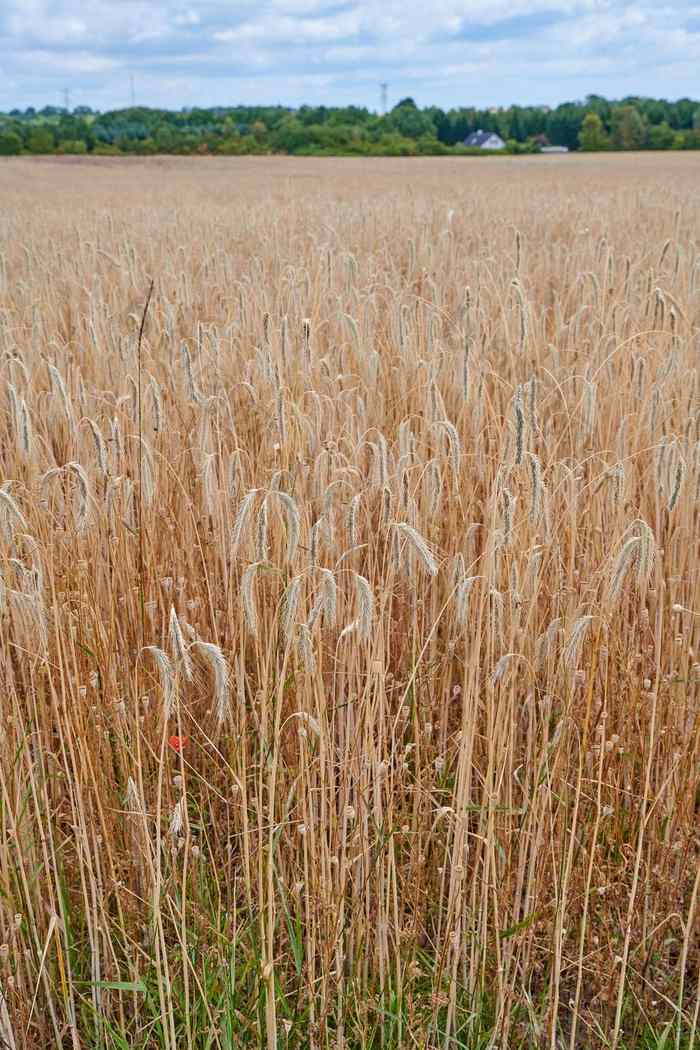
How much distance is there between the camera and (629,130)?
4581 centimetres

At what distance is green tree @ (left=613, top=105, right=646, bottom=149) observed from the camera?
45.6 metres

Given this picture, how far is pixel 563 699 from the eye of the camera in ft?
5.36

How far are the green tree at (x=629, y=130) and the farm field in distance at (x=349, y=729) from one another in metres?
48.2

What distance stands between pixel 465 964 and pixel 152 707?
2.50ft

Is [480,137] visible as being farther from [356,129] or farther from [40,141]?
[40,141]

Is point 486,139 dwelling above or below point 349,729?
above

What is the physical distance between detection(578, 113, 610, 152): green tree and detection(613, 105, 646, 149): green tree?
89 cm

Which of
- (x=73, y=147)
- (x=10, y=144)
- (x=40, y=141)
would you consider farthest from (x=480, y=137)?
(x=10, y=144)

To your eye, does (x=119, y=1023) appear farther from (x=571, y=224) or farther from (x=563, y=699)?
(x=571, y=224)

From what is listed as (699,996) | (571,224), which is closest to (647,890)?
(699,996)

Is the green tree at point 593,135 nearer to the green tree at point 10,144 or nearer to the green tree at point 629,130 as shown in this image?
the green tree at point 629,130

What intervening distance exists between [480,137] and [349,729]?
65.1 m

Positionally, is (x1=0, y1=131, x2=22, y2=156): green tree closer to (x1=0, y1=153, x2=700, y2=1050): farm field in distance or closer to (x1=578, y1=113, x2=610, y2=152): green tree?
(x1=578, y1=113, x2=610, y2=152): green tree

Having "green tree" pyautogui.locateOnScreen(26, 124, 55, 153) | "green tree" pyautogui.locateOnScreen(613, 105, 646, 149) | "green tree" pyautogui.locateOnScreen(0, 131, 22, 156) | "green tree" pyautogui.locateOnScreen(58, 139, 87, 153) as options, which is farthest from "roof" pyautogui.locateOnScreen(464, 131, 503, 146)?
"green tree" pyautogui.locateOnScreen(0, 131, 22, 156)
